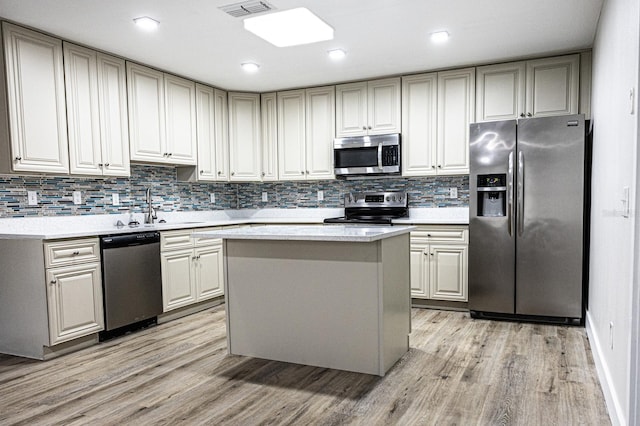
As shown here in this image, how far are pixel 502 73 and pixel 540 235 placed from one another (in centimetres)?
160

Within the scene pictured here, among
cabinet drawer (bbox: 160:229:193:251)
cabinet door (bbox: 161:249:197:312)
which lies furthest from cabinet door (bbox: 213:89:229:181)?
cabinet door (bbox: 161:249:197:312)

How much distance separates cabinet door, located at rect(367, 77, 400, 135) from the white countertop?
3.08ft

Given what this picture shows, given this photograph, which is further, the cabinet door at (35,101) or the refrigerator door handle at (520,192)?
the refrigerator door handle at (520,192)

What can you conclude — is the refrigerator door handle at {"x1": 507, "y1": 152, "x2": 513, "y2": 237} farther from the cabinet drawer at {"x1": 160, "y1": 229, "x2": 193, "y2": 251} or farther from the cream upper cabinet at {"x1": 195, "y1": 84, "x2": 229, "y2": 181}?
the cream upper cabinet at {"x1": 195, "y1": 84, "x2": 229, "y2": 181}

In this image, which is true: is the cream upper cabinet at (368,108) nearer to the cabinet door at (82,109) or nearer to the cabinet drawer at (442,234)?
the cabinet drawer at (442,234)

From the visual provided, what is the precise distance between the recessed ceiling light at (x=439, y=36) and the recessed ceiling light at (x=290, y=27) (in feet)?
2.76

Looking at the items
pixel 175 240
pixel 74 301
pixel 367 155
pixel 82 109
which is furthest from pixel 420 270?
pixel 82 109

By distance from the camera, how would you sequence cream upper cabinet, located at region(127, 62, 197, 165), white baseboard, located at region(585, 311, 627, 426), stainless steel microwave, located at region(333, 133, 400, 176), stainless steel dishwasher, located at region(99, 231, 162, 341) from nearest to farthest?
white baseboard, located at region(585, 311, 627, 426) < stainless steel dishwasher, located at region(99, 231, 162, 341) < cream upper cabinet, located at region(127, 62, 197, 165) < stainless steel microwave, located at region(333, 133, 400, 176)

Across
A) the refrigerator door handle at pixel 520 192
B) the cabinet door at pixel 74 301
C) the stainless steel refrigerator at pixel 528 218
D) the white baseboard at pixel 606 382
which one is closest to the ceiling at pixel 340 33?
the stainless steel refrigerator at pixel 528 218

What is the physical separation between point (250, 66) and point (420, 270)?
255cm

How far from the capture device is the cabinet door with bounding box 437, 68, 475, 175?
14.4 ft

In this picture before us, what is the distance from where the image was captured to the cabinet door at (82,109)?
3.52 meters

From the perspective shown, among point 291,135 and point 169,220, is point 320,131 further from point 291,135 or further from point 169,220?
point 169,220

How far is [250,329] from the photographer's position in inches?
120
